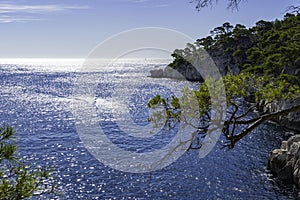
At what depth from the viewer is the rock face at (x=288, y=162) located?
996 inches

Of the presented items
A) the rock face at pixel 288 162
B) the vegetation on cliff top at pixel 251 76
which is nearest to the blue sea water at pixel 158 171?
the rock face at pixel 288 162

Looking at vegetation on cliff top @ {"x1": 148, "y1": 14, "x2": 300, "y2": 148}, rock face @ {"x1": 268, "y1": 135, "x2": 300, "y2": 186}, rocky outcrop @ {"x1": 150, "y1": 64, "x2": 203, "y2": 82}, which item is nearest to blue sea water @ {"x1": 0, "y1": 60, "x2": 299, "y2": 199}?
rock face @ {"x1": 268, "y1": 135, "x2": 300, "y2": 186}

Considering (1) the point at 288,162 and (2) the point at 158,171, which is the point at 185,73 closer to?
(2) the point at 158,171

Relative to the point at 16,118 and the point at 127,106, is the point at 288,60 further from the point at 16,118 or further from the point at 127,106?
the point at 16,118

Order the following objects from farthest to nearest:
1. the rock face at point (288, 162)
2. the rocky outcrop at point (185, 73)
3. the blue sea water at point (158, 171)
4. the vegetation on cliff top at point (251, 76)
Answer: the rocky outcrop at point (185, 73) < the rock face at point (288, 162) < the blue sea water at point (158, 171) < the vegetation on cliff top at point (251, 76)

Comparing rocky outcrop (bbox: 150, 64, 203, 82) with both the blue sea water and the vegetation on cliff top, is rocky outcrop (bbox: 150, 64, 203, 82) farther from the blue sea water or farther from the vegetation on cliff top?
the blue sea water

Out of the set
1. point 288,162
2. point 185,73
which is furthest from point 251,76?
point 185,73

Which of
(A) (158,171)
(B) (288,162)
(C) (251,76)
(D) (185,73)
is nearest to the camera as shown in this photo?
(C) (251,76)

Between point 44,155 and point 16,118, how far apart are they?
904 inches

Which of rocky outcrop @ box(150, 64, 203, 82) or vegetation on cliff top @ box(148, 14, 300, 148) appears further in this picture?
rocky outcrop @ box(150, 64, 203, 82)

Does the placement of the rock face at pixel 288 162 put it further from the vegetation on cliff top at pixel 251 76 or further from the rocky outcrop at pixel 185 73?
the rocky outcrop at pixel 185 73

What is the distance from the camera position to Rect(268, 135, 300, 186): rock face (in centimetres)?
2530

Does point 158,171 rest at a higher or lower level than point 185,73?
lower

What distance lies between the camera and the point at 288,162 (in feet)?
86.6
